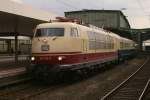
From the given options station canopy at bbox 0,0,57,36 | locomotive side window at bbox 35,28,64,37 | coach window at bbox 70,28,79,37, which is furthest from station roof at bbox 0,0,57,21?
coach window at bbox 70,28,79,37

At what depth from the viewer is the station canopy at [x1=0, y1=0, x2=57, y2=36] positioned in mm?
20203

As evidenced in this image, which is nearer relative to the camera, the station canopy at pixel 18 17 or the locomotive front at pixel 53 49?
the locomotive front at pixel 53 49

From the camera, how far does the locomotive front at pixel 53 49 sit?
16.9m

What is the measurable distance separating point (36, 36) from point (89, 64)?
12.3ft

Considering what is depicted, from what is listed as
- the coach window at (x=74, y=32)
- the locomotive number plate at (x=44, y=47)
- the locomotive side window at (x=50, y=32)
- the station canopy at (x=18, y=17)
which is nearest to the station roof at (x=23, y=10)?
the station canopy at (x=18, y=17)

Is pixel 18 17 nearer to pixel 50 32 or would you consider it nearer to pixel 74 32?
pixel 50 32

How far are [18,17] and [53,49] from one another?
7591 mm

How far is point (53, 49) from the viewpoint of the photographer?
17094 millimetres

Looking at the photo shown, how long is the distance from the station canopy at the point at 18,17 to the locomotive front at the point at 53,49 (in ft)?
10.1

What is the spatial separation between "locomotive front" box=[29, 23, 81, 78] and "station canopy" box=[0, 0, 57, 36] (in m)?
3.08

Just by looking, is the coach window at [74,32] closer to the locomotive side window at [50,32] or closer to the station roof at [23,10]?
the locomotive side window at [50,32]

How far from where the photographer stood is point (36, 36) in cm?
1806

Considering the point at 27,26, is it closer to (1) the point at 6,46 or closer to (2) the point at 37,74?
(2) the point at 37,74

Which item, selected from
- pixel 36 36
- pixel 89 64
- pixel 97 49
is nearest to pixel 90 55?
pixel 89 64
